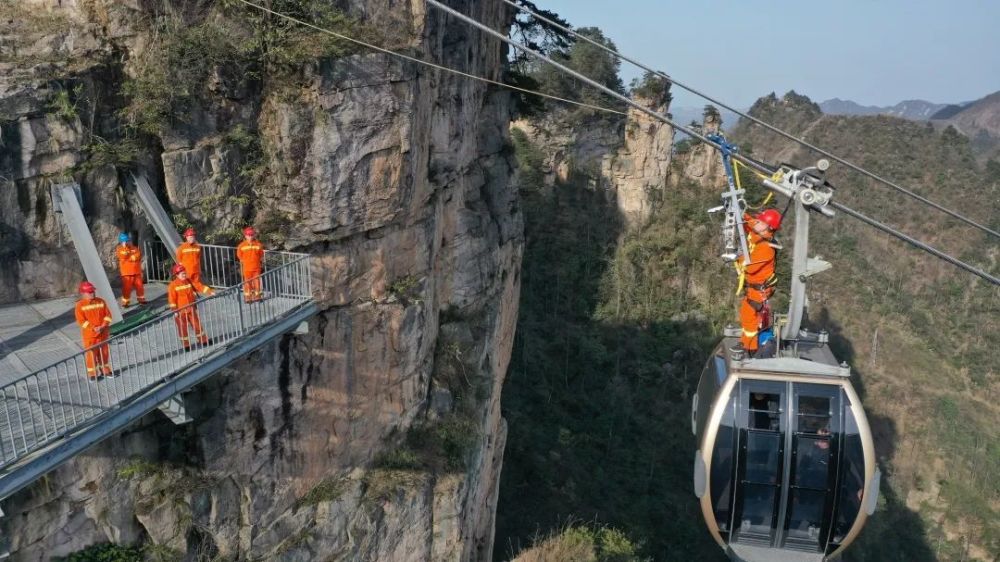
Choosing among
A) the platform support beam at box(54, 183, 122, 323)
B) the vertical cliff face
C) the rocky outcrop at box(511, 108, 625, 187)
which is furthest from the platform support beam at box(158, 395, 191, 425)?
the rocky outcrop at box(511, 108, 625, 187)

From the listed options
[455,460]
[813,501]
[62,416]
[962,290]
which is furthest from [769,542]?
[962,290]

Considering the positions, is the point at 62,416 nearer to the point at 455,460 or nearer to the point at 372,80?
the point at 372,80

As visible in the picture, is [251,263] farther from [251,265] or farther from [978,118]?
[978,118]

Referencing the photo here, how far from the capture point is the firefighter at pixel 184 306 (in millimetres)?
7723

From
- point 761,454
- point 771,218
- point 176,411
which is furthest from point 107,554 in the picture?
point 771,218

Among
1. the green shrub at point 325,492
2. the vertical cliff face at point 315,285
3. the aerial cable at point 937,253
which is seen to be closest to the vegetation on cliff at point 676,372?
the vertical cliff face at point 315,285

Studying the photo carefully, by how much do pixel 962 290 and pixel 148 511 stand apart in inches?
1793

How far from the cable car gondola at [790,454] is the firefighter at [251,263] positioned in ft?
19.8

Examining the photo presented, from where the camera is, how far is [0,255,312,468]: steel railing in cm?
607

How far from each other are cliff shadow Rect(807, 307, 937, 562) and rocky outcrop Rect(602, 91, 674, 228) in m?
13.0

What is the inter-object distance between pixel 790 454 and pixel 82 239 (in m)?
8.86

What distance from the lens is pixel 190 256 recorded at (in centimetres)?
868

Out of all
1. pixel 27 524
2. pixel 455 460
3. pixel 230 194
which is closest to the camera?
pixel 27 524

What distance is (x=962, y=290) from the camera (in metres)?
40.7
